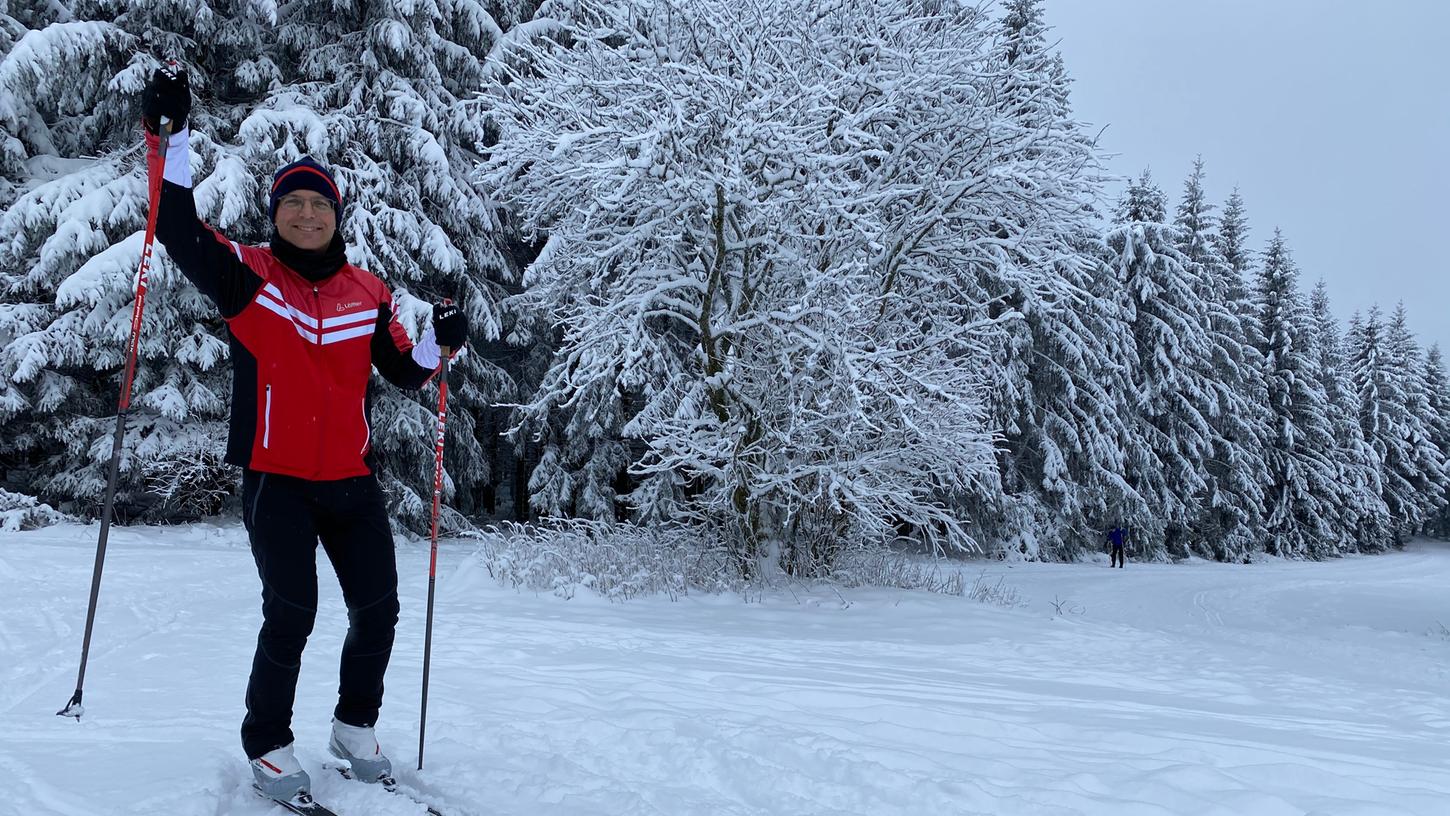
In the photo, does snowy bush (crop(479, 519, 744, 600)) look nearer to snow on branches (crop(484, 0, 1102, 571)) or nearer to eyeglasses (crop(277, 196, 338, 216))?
snow on branches (crop(484, 0, 1102, 571))

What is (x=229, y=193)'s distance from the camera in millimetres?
12273

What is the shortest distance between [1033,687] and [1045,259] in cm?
630

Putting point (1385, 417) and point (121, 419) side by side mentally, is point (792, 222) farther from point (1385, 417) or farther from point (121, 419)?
point (1385, 417)

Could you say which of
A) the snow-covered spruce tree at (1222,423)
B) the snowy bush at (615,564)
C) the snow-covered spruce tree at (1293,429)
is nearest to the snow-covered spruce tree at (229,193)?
the snowy bush at (615,564)

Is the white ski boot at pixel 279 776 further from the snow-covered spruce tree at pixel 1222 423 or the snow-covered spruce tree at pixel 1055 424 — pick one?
the snow-covered spruce tree at pixel 1222 423

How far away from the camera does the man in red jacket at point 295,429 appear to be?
8.49 ft

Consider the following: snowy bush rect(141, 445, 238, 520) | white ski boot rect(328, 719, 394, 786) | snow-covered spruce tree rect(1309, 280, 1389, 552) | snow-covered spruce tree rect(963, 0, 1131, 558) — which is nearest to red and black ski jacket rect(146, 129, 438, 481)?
white ski boot rect(328, 719, 394, 786)

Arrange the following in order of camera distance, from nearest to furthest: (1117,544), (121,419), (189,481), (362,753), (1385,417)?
(362,753), (121,419), (189,481), (1117,544), (1385,417)

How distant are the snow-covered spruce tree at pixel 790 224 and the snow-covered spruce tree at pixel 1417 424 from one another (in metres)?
42.4

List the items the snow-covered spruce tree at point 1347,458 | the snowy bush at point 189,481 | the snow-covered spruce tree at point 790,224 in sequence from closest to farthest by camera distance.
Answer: the snow-covered spruce tree at point 790,224 → the snowy bush at point 189,481 → the snow-covered spruce tree at point 1347,458

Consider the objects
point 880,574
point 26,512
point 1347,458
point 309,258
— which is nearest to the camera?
point 309,258

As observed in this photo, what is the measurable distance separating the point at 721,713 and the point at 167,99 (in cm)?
309

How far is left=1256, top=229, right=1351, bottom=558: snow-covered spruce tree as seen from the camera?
30984mm

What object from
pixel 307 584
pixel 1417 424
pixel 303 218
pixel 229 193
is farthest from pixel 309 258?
pixel 1417 424
